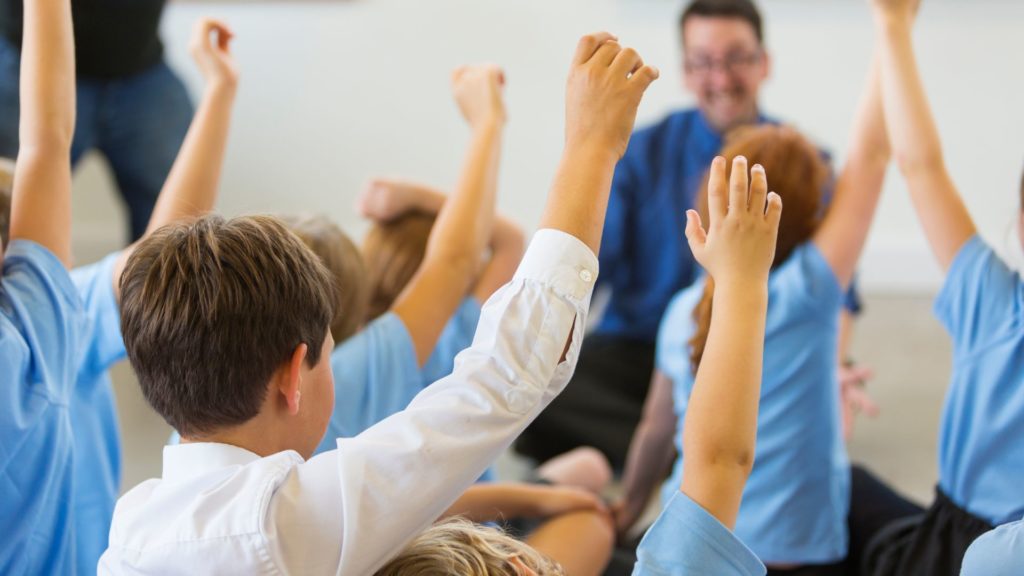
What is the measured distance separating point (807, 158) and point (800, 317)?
23 cm

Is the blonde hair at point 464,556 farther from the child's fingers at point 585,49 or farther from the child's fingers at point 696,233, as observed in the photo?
the child's fingers at point 585,49

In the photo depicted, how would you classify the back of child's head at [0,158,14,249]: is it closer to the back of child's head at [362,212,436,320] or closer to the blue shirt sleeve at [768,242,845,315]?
the back of child's head at [362,212,436,320]

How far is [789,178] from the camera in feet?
4.97

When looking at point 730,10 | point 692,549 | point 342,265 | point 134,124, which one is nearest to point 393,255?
point 342,265

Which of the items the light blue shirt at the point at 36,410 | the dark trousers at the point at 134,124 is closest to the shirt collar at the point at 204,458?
the light blue shirt at the point at 36,410

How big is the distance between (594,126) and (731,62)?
1.68 metres

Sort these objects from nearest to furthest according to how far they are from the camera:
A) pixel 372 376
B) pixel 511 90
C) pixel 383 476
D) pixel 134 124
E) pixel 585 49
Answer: pixel 383 476, pixel 585 49, pixel 372 376, pixel 134 124, pixel 511 90

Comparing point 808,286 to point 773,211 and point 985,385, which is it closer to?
point 985,385

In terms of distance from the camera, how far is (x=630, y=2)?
358cm

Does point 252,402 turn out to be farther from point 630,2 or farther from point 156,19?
point 630,2

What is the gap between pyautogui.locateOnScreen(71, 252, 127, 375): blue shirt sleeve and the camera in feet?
4.39

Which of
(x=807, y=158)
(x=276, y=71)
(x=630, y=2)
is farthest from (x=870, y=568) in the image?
(x=276, y=71)

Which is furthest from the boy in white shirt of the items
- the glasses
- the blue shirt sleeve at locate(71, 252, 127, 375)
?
the glasses

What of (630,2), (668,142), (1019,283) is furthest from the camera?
(630,2)
